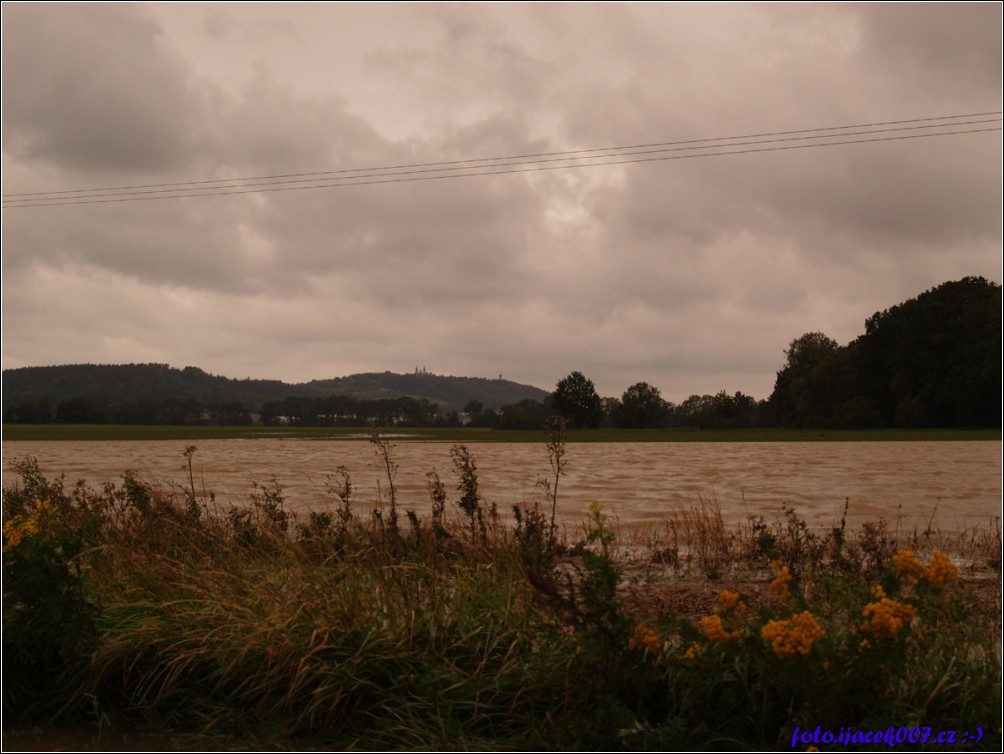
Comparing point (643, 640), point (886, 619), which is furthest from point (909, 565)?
point (643, 640)

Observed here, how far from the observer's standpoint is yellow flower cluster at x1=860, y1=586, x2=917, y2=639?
15.6ft

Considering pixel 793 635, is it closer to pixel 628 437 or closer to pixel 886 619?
pixel 886 619

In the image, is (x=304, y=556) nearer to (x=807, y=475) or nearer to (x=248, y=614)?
(x=248, y=614)

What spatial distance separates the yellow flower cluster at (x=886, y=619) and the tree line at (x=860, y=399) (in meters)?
66.3

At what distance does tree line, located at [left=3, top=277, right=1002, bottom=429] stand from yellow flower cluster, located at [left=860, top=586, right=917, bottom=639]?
6632cm

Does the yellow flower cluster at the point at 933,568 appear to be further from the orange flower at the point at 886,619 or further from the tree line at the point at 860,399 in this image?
the tree line at the point at 860,399

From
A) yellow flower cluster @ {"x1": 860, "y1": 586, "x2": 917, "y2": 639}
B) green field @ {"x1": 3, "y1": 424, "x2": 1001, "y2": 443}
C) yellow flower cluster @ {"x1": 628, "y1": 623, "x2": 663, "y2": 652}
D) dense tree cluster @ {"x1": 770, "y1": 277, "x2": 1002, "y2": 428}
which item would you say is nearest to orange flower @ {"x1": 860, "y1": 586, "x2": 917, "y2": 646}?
yellow flower cluster @ {"x1": 860, "y1": 586, "x2": 917, "y2": 639}

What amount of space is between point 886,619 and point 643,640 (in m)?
1.24

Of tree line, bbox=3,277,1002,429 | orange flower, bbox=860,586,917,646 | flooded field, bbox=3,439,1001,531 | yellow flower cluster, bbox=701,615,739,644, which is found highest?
tree line, bbox=3,277,1002,429

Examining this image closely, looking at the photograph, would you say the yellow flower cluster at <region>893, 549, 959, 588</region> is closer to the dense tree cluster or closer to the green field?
the green field

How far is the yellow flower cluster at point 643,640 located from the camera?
17.0 feet

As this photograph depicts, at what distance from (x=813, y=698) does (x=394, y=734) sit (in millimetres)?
2254

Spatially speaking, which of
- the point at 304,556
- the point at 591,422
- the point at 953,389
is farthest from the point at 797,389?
the point at 304,556

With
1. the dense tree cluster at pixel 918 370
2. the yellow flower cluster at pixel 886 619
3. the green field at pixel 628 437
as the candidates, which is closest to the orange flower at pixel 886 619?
the yellow flower cluster at pixel 886 619
